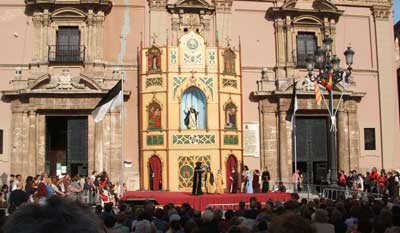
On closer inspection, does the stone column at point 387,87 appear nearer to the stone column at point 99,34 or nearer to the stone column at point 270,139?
the stone column at point 270,139

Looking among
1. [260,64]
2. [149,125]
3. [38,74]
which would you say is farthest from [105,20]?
[260,64]

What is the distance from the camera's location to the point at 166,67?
87.6ft

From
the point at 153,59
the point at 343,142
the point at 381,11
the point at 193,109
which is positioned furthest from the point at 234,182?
the point at 381,11

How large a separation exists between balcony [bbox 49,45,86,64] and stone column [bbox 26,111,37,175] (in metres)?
2.92

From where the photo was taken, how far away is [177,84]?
87.2ft

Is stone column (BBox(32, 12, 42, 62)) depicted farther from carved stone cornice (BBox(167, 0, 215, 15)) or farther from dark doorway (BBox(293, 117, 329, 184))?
dark doorway (BBox(293, 117, 329, 184))

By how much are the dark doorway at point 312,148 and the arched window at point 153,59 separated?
314 inches

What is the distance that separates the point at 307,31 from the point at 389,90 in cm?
554

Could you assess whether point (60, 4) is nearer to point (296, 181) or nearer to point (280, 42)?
point (280, 42)

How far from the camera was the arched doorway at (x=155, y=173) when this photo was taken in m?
25.9

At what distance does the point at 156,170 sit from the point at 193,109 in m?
3.33

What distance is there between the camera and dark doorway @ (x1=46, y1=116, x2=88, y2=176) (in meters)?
27.5

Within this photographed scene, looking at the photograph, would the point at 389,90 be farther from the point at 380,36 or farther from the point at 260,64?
the point at 260,64

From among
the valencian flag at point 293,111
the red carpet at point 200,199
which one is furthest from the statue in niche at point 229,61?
the red carpet at point 200,199
